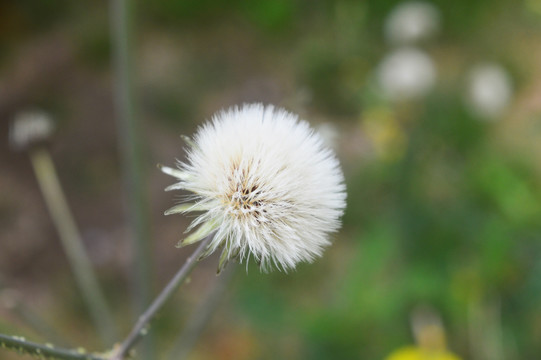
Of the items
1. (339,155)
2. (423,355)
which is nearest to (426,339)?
(423,355)

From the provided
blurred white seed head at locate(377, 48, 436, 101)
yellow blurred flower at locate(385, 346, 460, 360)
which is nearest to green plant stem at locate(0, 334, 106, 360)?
yellow blurred flower at locate(385, 346, 460, 360)

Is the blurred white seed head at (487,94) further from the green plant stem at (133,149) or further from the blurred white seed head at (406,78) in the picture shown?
the green plant stem at (133,149)

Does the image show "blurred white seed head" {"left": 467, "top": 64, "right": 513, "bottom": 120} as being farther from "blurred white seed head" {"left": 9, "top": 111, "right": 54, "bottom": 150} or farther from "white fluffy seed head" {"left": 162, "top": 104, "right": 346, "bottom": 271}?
"white fluffy seed head" {"left": 162, "top": 104, "right": 346, "bottom": 271}

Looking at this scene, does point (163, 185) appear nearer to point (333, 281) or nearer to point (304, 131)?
point (333, 281)

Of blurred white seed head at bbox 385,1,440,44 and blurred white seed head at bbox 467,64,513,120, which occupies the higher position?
blurred white seed head at bbox 385,1,440,44

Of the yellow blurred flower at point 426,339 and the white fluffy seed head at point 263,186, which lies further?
→ the yellow blurred flower at point 426,339

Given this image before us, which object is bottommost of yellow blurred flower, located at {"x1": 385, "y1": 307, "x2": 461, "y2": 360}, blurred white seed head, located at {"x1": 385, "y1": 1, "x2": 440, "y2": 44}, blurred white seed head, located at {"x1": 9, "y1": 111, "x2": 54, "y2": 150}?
yellow blurred flower, located at {"x1": 385, "y1": 307, "x2": 461, "y2": 360}

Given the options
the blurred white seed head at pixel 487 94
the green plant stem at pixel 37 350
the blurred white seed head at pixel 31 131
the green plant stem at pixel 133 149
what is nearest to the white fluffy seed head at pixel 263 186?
the green plant stem at pixel 37 350

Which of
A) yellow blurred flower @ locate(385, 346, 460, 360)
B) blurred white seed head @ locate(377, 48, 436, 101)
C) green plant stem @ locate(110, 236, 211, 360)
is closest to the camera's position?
green plant stem @ locate(110, 236, 211, 360)
